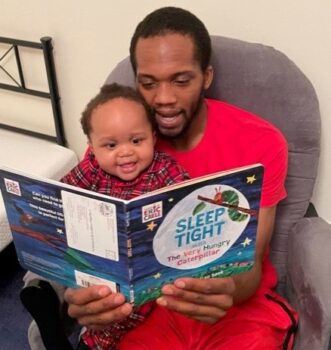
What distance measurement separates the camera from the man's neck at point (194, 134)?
122 centimetres

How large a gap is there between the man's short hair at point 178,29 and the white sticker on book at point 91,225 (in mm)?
426

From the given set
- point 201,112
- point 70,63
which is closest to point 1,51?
point 70,63

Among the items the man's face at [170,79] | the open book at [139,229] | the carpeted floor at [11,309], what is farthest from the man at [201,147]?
the carpeted floor at [11,309]

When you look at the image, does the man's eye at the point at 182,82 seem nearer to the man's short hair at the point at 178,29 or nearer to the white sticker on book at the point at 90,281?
the man's short hair at the point at 178,29

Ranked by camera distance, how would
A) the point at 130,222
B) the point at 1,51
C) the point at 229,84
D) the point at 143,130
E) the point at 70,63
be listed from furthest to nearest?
the point at 1,51
the point at 70,63
the point at 229,84
the point at 143,130
the point at 130,222

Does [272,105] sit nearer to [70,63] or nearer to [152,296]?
[152,296]

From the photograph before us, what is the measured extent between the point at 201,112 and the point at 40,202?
48 centimetres

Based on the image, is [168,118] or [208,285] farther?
[168,118]

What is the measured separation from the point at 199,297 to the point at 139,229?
21cm

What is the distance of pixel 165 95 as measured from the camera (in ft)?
3.60

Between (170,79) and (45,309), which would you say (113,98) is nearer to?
(170,79)

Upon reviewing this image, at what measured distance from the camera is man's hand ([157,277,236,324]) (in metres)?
0.93

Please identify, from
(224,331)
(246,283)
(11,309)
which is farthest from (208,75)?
(11,309)

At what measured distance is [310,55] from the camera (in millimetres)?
1282
